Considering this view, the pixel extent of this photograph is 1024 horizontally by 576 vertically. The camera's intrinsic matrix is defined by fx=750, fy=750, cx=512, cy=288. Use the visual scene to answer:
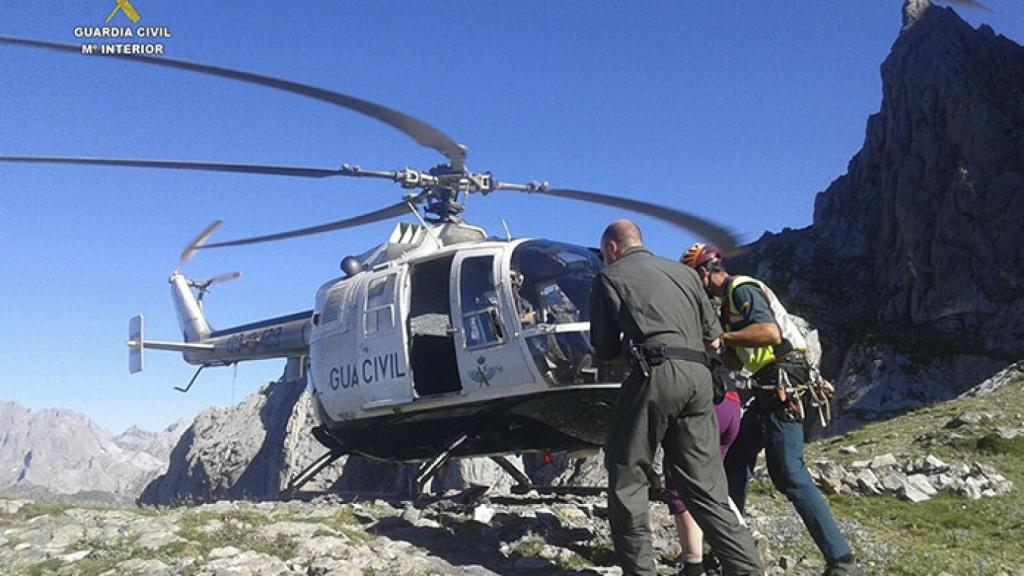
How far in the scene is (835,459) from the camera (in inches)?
429

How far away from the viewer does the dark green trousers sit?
4.58 meters

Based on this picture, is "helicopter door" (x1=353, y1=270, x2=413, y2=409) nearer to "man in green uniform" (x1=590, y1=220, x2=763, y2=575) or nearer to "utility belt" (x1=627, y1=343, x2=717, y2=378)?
"man in green uniform" (x1=590, y1=220, x2=763, y2=575)

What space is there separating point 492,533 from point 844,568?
2968 millimetres

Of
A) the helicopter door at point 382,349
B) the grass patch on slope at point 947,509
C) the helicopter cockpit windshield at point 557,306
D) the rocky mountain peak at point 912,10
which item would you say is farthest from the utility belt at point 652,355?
the rocky mountain peak at point 912,10

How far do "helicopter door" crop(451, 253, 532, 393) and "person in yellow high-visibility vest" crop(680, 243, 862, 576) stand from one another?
350 cm

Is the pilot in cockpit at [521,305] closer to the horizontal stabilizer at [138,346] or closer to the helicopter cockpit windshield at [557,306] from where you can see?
the helicopter cockpit windshield at [557,306]

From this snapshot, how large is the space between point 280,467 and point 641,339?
43434mm

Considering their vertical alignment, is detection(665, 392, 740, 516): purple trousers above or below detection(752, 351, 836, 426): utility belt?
below

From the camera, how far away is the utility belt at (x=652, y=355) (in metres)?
4.67

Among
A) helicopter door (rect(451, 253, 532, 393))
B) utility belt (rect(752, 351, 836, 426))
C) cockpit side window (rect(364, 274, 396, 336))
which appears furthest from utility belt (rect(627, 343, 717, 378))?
cockpit side window (rect(364, 274, 396, 336))

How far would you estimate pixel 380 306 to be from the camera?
10523 mm

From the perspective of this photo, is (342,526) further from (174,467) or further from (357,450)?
(174,467)

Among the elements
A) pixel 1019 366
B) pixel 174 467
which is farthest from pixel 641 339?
pixel 174 467

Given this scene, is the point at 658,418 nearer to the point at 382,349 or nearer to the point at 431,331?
the point at 382,349
